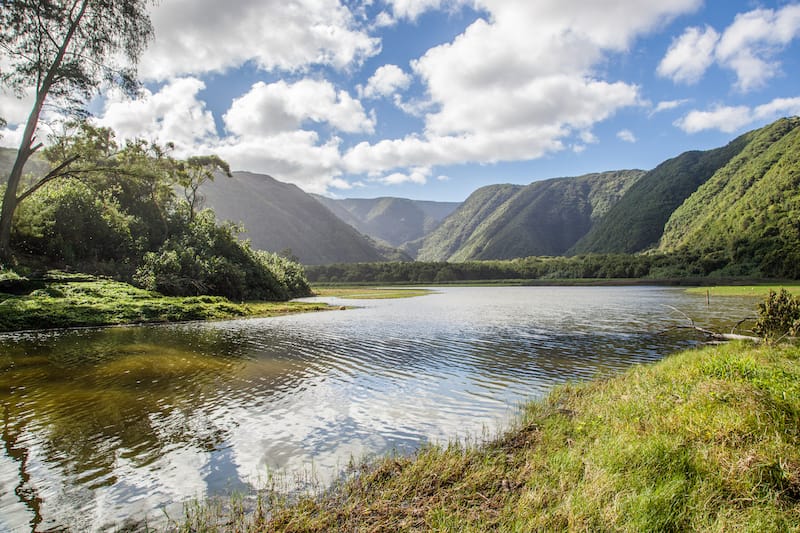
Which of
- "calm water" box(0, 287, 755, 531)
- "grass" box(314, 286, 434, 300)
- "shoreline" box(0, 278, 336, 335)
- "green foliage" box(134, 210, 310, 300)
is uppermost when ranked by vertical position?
"green foliage" box(134, 210, 310, 300)

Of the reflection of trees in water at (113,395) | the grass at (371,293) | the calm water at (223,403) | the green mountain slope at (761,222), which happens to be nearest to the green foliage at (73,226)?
the calm water at (223,403)

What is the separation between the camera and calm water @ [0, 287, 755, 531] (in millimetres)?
7426

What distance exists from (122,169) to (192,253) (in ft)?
41.3

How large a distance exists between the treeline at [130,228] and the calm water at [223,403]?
18.8 metres

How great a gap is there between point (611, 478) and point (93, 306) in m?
36.0

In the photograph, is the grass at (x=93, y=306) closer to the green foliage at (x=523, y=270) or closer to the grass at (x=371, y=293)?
the grass at (x=371, y=293)

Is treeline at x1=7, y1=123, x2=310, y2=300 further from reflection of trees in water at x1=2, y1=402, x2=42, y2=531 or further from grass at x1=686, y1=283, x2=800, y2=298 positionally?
grass at x1=686, y1=283, x2=800, y2=298

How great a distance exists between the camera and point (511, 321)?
3678cm

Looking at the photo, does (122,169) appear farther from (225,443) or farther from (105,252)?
(225,443)

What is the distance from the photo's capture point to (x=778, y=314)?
793 inches

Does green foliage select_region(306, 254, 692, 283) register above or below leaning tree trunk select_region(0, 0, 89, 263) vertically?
below

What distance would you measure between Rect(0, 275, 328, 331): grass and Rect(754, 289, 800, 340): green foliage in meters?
38.4

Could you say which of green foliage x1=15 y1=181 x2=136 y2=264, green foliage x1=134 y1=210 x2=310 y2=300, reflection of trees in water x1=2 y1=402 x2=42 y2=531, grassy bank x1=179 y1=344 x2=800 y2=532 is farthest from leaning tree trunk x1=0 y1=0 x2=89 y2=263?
grassy bank x1=179 y1=344 x2=800 y2=532

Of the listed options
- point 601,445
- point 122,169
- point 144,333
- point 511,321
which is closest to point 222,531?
point 601,445
